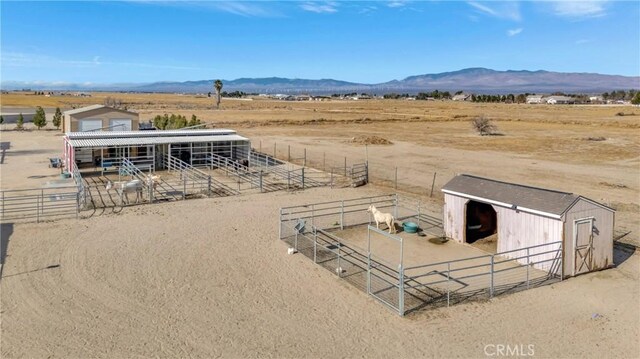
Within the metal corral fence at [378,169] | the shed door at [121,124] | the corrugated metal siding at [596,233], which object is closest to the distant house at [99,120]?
the shed door at [121,124]

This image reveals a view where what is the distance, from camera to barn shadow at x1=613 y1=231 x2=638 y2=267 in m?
15.1

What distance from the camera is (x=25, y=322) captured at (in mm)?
10602

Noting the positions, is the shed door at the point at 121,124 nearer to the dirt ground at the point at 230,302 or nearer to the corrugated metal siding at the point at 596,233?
the dirt ground at the point at 230,302

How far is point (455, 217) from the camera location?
56.0ft

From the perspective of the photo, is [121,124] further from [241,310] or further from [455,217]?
[241,310]

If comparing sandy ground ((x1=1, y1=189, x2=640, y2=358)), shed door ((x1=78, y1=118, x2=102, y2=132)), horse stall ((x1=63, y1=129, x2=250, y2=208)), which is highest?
shed door ((x1=78, y1=118, x2=102, y2=132))

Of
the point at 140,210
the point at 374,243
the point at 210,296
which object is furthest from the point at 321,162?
the point at 210,296

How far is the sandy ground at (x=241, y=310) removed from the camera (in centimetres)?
978

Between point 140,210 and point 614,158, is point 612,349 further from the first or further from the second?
point 614,158

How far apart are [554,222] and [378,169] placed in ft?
64.0

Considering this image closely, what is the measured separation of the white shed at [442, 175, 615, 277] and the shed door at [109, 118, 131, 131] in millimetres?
32410

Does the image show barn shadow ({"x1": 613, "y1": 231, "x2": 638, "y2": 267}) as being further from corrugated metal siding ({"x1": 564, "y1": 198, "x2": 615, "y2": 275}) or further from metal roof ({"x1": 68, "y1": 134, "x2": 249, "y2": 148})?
metal roof ({"x1": 68, "y1": 134, "x2": 249, "y2": 148})

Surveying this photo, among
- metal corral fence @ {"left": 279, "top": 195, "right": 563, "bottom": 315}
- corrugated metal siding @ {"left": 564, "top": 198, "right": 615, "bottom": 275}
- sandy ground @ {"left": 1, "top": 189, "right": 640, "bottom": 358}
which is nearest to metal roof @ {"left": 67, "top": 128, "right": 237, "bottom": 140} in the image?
sandy ground @ {"left": 1, "top": 189, "right": 640, "bottom": 358}

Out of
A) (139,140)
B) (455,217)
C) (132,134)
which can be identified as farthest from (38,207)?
(132,134)
